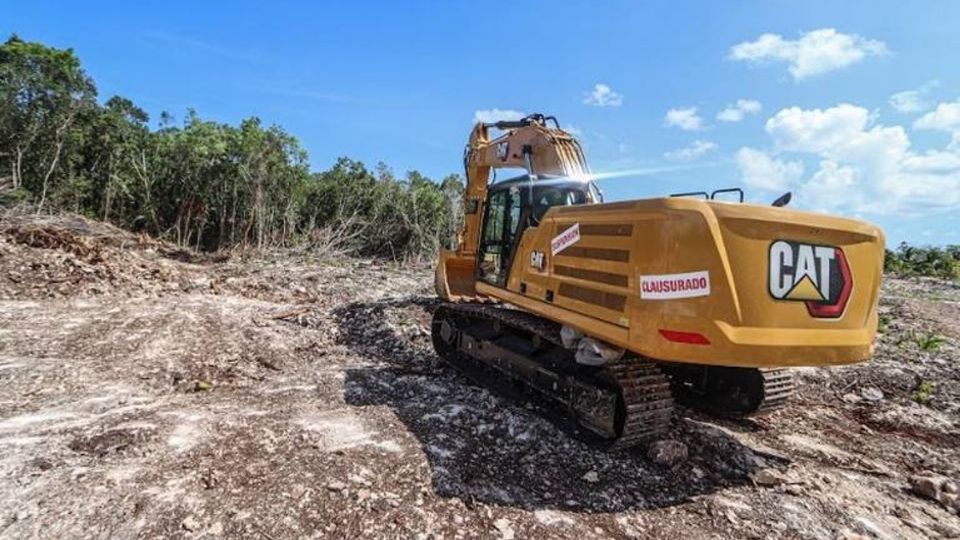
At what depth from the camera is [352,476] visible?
12.3 feet

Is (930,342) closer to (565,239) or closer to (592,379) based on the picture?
(592,379)

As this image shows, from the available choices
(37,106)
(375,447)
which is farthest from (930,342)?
(37,106)

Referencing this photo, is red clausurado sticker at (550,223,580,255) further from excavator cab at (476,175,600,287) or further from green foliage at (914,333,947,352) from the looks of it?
green foliage at (914,333,947,352)

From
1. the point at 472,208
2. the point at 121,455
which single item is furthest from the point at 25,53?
the point at 121,455

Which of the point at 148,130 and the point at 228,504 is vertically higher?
the point at 148,130

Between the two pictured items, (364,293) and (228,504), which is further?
(364,293)

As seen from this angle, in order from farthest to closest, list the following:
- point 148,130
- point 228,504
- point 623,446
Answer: point 148,130 → point 623,446 → point 228,504

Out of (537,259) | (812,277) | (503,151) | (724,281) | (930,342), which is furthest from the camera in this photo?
(930,342)

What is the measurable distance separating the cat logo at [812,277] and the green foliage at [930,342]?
5.24 metres

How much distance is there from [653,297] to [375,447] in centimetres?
226

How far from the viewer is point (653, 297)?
12.1ft

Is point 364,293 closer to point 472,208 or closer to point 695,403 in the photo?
point 472,208

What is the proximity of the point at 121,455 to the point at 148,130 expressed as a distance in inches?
725

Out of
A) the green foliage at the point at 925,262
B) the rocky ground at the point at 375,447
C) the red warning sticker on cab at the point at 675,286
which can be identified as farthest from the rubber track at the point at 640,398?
the green foliage at the point at 925,262
